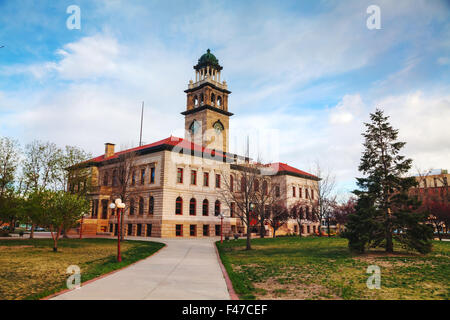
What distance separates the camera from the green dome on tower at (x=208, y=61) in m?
57.2

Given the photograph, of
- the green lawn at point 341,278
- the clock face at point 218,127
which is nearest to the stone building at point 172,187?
the clock face at point 218,127

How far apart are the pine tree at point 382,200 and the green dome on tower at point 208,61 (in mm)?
41950

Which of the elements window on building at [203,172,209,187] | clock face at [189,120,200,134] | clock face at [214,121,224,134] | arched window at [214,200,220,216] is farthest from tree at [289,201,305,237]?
clock face at [189,120,200,134]

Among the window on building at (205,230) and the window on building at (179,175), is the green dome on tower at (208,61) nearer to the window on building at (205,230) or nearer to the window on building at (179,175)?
the window on building at (179,175)

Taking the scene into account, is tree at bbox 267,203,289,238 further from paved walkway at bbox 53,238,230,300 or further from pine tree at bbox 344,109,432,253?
paved walkway at bbox 53,238,230,300

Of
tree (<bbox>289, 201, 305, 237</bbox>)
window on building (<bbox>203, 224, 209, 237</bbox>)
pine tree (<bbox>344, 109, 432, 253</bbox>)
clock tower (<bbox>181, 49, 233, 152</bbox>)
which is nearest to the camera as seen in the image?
pine tree (<bbox>344, 109, 432, 253</bbox>)

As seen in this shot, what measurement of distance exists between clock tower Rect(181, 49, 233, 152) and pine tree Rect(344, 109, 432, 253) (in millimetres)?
36774

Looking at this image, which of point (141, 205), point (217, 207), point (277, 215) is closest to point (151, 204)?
point (141, 205)

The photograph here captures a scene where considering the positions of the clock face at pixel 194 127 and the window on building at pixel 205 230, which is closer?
the window on building at pixel 205 230

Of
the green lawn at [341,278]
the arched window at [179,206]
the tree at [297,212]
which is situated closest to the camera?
the green lawn at [341,278]

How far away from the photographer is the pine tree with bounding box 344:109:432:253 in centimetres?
1880

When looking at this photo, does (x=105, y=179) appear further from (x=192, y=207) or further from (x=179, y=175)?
(x=192, y=207)

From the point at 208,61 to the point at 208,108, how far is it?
30.0 ft
